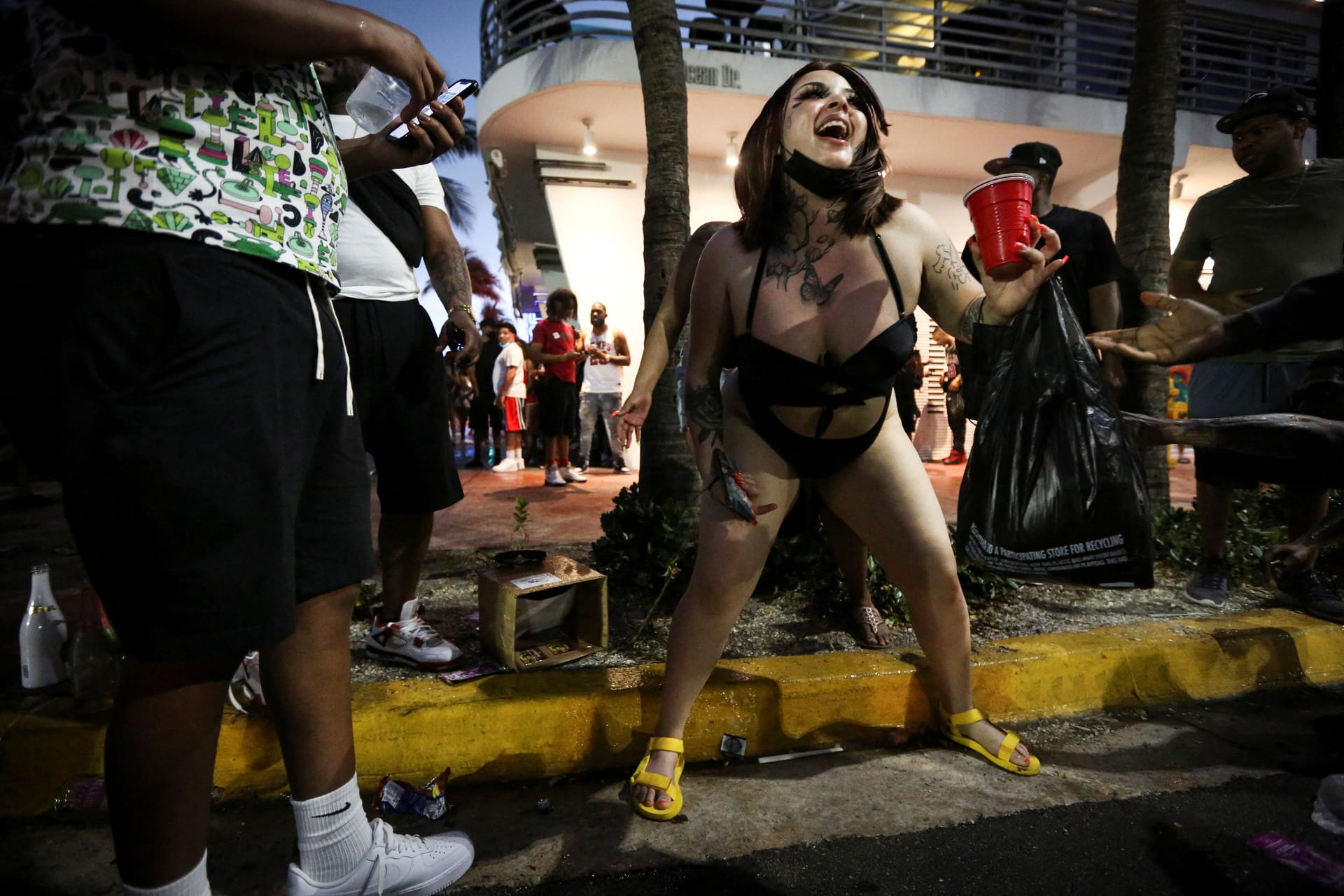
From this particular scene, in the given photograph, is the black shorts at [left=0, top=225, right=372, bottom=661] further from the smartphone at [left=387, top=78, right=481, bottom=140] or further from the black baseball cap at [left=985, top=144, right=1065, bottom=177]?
the black baseball cap at [left=985, top=144, right=1065, bottom=177]

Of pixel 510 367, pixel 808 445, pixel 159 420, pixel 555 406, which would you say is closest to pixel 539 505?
pixel 555 406

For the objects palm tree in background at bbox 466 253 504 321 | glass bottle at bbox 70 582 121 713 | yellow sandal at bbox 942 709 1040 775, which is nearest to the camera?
yellow sandal at bbox 942 709 1040 775

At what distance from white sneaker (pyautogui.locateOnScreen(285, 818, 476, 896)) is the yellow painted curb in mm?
473

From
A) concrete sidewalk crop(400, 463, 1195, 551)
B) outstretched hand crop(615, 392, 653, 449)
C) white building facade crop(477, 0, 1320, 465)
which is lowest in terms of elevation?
concrete sidewalk crop(400, 463, 1195, 551)

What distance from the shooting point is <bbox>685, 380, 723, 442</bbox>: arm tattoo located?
7.68 feet

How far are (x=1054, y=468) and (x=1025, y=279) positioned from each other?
2.16ft

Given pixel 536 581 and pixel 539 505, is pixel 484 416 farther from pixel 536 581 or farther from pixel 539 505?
pixel 536 581

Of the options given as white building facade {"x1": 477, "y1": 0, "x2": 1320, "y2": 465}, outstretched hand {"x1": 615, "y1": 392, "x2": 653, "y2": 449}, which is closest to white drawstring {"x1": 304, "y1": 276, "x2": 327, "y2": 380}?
outstretched hand {"x1": 615, "y1": 392, "x2": 653, "y2": 449}

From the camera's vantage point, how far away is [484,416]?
11.4m

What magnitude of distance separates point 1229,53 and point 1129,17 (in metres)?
3.86

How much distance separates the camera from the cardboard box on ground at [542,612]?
8.98ft

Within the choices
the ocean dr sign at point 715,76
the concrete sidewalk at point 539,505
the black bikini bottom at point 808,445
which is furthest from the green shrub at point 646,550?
the ocean dr sign at point 715,76

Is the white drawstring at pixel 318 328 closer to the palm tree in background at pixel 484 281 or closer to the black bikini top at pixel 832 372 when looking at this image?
the black bikini top at pixel 832 372

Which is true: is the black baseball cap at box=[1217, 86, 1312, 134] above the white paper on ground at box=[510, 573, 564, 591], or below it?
above
